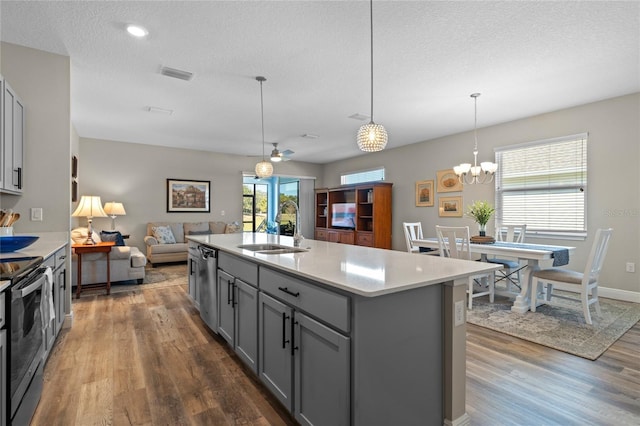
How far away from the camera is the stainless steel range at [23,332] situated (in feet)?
4.83

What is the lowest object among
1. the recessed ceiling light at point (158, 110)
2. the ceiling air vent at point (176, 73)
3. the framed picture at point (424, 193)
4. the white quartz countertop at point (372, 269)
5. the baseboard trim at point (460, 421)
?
the baseboard trim at point (460, 421)

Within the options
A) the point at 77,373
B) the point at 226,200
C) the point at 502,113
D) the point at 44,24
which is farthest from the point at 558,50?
the point at 226,200

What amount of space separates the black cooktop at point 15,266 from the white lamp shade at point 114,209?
15.9ft

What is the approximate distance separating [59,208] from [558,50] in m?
4.88

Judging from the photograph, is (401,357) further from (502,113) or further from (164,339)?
(502,113)

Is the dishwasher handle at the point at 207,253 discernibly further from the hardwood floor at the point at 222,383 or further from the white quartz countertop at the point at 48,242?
the white quartz countertop at the point at 48,242

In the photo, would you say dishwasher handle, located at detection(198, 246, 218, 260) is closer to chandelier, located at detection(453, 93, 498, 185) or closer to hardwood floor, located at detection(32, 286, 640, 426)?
hardwood floor, located at detection(32, 286, 640, 426)

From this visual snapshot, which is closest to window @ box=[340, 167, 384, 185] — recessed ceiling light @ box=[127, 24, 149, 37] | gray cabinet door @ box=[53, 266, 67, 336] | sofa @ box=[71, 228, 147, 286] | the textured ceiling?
the textured ceiling

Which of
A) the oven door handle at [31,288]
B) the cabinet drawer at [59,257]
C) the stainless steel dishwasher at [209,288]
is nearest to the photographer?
the oven door handle at [31,288]

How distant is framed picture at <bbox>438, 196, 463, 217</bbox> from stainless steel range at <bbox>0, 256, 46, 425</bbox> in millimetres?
5742

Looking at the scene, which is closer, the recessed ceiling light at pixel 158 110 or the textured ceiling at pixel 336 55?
the textured ceiling at pixel 336 55

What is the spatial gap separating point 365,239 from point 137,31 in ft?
18.8

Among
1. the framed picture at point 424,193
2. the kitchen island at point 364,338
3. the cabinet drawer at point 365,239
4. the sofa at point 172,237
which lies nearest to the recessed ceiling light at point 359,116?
the framed picture at point 424,193

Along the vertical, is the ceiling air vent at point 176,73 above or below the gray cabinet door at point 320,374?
above
